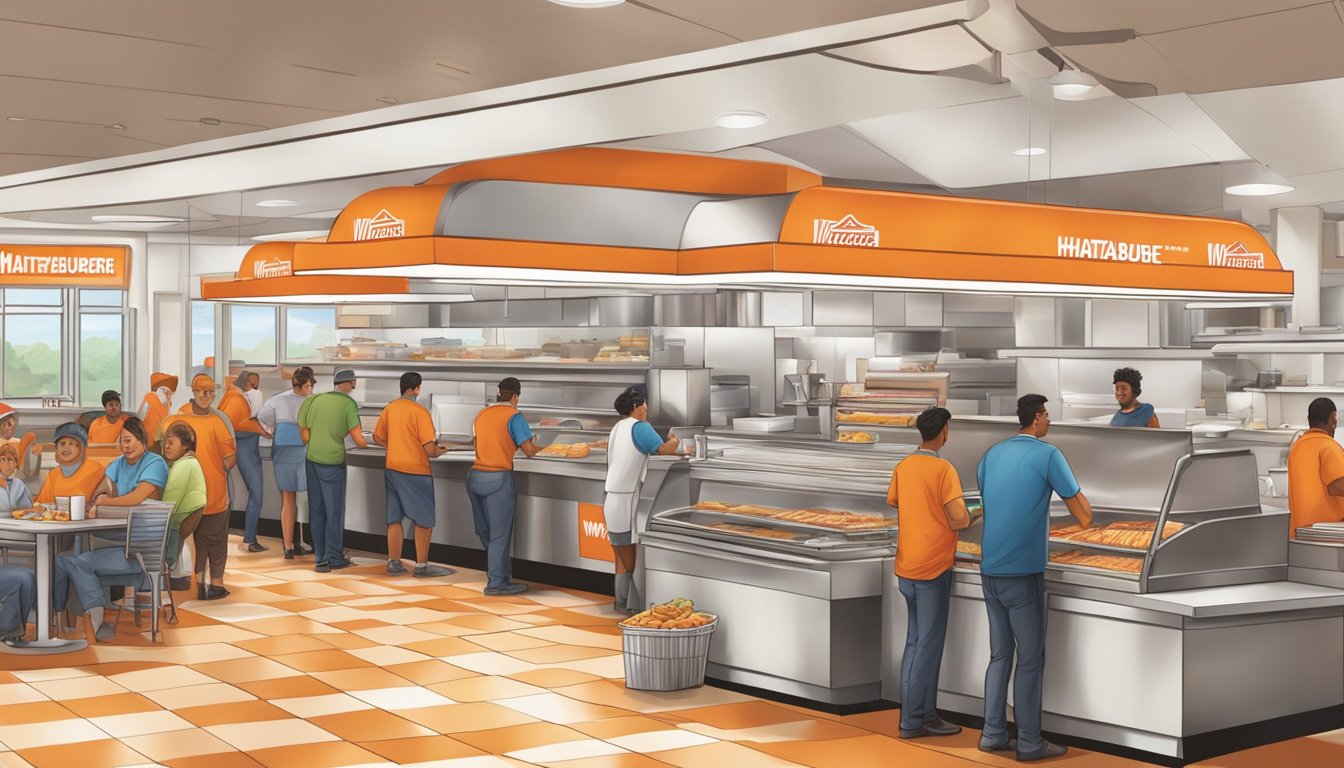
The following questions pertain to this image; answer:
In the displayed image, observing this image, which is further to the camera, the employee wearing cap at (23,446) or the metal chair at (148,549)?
the employee wearing cap at (23,446)

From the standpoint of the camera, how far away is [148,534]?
292 inches

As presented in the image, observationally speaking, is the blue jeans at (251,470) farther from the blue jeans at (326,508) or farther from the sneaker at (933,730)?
the sneaker at (933,730)

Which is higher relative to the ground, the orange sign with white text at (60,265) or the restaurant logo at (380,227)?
the orange sign with white text at (60,265)

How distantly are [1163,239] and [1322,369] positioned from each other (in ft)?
6.44

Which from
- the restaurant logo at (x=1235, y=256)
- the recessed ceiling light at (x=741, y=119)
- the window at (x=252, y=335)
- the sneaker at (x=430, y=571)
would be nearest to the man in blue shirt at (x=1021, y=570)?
the restaurant logo at (x=1235, y=256)

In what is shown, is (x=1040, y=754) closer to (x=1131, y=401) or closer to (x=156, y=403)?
(x=1131, y=401)


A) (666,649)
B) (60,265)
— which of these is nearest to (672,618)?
(666,649)

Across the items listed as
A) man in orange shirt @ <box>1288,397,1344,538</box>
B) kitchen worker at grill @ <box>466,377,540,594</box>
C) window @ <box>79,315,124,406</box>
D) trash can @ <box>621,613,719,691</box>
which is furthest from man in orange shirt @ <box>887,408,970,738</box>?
window @ <box>79,315,124,406</box>

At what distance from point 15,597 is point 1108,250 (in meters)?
6.54

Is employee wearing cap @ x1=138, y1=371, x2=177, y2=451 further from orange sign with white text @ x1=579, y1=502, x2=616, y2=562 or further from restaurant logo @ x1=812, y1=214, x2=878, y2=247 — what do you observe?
restaurant logo @ x1=812, y1=214, x2=878, y2=247

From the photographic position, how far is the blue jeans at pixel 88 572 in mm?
7234

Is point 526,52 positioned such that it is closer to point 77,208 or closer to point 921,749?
point 921,749

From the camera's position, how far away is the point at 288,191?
1050 centimetres

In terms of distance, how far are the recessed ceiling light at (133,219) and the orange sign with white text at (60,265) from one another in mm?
335
